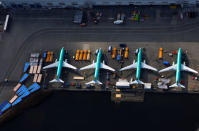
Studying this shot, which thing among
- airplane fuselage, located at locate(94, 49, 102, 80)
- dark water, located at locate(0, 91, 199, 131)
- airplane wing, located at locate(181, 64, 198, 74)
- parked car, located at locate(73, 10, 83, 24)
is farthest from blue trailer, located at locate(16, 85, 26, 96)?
airplane wing, located at locate(181, 64, 198, 74)

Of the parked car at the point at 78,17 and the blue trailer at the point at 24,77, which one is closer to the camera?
the blue trailer at the point at 24,77

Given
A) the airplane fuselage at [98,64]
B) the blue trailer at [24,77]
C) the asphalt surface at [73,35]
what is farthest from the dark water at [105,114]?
the asphalt surface at [73,35]

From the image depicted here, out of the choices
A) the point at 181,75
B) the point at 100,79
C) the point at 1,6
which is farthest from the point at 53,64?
the point at 181,75

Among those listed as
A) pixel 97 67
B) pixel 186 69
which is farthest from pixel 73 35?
pixel 186 69

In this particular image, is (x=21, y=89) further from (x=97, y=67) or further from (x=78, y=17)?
(x=78, y=17)

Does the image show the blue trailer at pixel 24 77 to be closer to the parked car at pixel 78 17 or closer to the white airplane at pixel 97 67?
the white airplane at pixel 97 67

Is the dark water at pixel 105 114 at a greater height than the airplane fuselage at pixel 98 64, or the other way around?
the airplane fuselage at pixel 98 64
